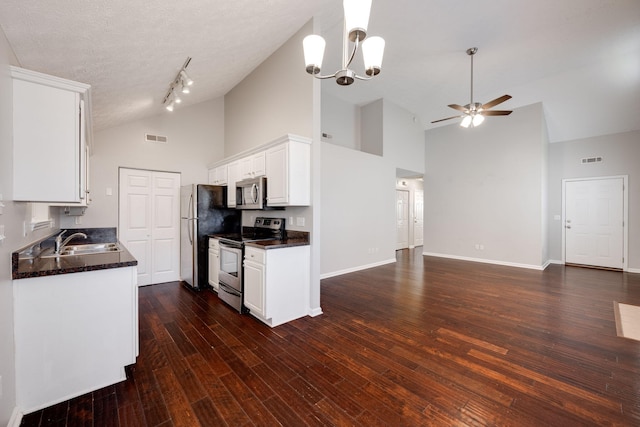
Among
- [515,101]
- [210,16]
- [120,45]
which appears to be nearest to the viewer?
[120,45]

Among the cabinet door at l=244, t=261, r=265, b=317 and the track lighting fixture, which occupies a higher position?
the track lighting fixture

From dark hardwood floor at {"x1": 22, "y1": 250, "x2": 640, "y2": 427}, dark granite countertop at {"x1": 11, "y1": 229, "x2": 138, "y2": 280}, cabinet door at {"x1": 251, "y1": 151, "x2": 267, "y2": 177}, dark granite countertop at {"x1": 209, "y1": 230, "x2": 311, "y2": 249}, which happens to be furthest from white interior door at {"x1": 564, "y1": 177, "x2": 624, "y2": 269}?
dark granite countertop at {"x1": 11, "y1": 229, "x2": 138, "y2": 280}

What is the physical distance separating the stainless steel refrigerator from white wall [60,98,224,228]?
0.64 metres

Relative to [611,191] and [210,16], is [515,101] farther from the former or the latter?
[210,16]

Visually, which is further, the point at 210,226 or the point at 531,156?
the point at 531,156

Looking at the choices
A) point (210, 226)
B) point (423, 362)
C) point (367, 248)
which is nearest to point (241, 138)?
point (210, 226)

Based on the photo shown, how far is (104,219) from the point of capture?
4105 millimetres

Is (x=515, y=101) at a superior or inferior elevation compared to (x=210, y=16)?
superior

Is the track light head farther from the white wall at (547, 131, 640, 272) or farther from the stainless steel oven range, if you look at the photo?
the white wall at (547, 131, 640, 272)

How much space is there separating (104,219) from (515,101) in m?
8.43

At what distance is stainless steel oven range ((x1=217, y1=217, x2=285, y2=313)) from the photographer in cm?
333

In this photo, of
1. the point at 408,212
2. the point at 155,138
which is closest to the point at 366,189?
the point at 408,212

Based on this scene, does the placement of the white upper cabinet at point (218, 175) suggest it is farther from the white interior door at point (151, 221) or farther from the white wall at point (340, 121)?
the white wall at point (340, 121)

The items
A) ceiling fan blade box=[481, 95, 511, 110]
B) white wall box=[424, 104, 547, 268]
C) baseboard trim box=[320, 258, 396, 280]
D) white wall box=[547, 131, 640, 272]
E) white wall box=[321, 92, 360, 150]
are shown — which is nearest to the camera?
ceiling fan blade box=[481, 95, 511, 110]
